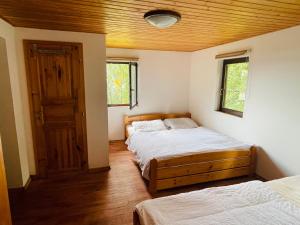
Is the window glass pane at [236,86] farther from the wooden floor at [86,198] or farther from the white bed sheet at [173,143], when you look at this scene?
the wooden floor at [86,198]

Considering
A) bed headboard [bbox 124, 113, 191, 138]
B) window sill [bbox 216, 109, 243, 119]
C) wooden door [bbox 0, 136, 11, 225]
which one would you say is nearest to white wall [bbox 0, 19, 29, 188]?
wooden door [bbox 0, 136, 11, 225]

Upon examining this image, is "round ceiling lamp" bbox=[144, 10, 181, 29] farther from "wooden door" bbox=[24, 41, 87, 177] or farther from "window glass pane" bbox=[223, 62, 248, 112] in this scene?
"window glass pane" bbox=[223, 62, 248, 112]

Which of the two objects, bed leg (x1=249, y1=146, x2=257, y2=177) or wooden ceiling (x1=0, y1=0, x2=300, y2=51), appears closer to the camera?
wooden ceiling (x1=0, y1=0, x2=300, y2=51)

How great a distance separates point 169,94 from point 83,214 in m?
3.20

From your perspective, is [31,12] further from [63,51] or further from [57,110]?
[57,110]

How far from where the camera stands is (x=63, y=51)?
8.77 feet

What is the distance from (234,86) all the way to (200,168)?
68.2 inches

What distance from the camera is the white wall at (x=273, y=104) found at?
2383 mm

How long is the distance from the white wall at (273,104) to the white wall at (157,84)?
1.27 m

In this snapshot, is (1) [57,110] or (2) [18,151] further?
(1) [57,110]

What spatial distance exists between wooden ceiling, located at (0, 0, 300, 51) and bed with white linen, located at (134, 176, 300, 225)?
1.62 metres

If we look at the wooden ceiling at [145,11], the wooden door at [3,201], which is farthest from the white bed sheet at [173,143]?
the wooden ceiling at [145,11]

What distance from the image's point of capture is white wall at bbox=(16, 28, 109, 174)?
8.47ft

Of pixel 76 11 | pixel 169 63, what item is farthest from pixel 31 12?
pixel 169 63
